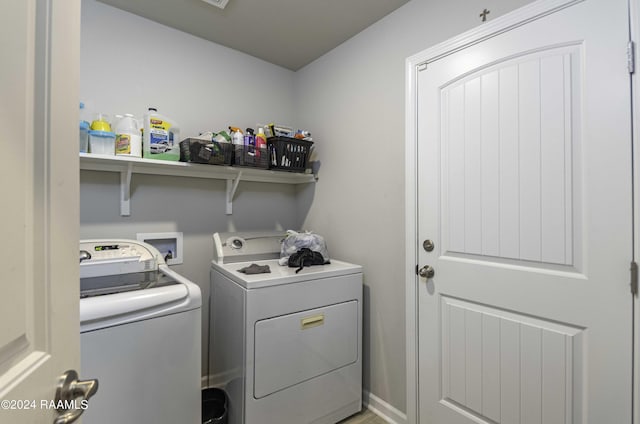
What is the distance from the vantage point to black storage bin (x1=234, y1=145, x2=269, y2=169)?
75.2 inches

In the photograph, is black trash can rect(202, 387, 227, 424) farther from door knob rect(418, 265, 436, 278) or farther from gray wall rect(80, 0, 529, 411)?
door knob rect(418, 265, 436, 278)

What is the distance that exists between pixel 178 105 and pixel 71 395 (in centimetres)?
194

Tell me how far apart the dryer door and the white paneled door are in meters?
0.43

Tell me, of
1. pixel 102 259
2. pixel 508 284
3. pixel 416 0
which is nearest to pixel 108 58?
pixel 102 259

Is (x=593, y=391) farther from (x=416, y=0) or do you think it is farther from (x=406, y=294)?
(x=416, y=0)

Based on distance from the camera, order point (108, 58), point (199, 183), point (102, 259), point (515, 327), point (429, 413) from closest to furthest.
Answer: point (515, 327) → point (102, 259) → point (429, 413) → point (108, 58) → point (199, 183)

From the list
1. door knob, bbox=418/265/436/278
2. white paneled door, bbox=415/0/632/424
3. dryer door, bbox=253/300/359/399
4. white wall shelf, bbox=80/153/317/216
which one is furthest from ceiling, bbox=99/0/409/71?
dryer door, bbox=253/300/359/399

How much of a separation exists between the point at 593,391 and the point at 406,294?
81cm

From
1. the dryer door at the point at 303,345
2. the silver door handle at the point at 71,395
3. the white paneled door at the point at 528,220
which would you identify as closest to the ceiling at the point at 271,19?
the white paneled door at the point at 528,220

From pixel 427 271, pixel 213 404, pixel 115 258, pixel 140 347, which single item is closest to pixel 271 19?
pixel 115 258

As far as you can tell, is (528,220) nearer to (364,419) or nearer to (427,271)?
(427,271)

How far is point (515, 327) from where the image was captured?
125 cm

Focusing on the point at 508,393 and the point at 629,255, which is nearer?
the point at 629,255

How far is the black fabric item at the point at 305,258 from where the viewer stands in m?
1.77
